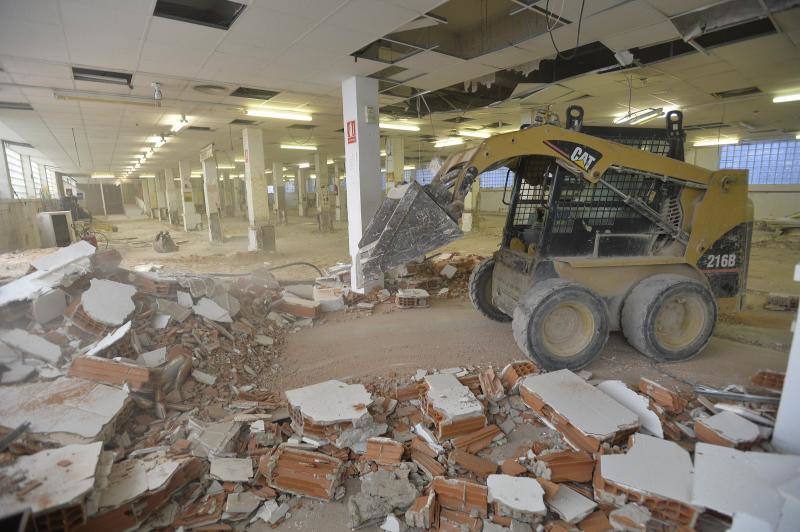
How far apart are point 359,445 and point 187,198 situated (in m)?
21.5

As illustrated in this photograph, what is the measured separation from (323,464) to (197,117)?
34.2ft

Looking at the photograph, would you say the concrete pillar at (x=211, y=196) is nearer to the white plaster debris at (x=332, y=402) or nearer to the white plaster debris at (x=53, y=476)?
the white plaster debris at (x=332, y=402)

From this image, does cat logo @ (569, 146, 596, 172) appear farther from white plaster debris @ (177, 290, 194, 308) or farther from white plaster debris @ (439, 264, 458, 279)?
white plaster debris @ (177, 290, 194, 308)

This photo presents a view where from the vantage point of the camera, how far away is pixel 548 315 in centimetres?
420

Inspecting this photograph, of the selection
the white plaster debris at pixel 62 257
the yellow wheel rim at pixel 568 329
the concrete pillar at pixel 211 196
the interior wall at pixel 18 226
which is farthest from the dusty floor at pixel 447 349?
the concrete pillar at pixel 211 196

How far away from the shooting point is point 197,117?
33.9 ft

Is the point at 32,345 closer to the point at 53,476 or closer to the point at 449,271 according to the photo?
the point at 53,476

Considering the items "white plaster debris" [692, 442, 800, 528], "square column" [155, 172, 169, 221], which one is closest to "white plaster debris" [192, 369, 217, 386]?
"white plaster debris" [692, 442, 800, 528]

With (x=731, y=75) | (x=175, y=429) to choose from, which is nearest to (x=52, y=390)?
(x=175, y=429)

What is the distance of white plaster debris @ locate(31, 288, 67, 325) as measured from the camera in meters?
4.61

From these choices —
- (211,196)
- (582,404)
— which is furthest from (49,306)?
(211,196)

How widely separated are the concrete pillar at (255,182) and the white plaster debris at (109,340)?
356 inches

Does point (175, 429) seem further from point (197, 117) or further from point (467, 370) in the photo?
point (197, 117)

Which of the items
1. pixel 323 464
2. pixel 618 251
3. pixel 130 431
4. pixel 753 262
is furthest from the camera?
pixel 753 262
